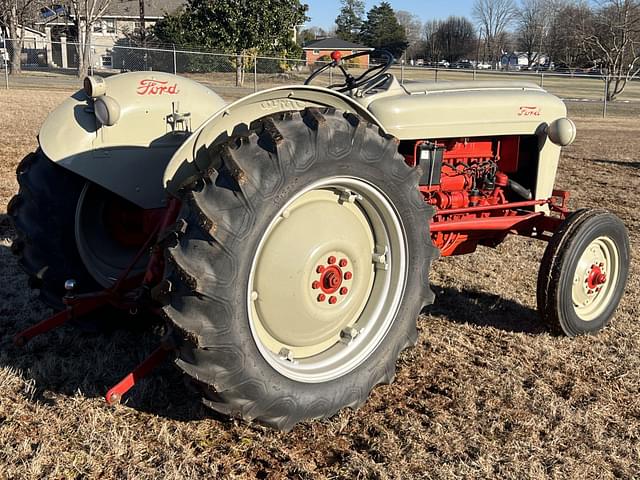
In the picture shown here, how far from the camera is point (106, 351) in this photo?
3701 millimetres

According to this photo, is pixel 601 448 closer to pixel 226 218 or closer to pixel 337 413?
pixel 337 413

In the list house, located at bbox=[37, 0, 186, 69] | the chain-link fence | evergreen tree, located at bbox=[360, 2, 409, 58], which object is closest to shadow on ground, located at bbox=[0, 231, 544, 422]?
the chain-link fence

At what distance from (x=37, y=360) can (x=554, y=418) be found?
269cm

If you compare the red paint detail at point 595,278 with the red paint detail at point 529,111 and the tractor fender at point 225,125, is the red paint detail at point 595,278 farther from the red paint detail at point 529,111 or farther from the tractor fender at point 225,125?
the tractor fender at point 225,125

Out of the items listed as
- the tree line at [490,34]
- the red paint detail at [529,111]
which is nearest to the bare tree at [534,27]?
the tree line at [490,34]

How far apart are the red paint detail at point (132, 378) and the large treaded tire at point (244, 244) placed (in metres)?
0.31

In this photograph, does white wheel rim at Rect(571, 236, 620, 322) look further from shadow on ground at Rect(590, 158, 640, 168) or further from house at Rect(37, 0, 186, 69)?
house at Rect(37, 0, 186, 69)

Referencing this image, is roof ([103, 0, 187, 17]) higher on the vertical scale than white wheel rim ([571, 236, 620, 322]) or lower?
higher

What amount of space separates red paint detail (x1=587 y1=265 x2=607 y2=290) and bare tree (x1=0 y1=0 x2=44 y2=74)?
32.5 m

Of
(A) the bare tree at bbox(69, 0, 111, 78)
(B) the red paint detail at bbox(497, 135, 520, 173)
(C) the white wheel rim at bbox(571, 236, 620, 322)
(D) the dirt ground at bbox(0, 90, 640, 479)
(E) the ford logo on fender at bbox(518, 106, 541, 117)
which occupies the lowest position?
(D) the dirt ground at bbox(0, 90, 640, 479)

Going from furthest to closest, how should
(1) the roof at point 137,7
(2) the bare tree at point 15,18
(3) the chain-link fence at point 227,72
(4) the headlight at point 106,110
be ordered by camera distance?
(1) the roof at point 137,7 < (2) the bare tree at point 15,18 < (3) the chain-link fence at point 227,72 < (4) the headlight at point 106,110

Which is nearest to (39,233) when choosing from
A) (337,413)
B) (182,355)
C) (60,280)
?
(60,280)

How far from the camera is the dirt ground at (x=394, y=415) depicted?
277cm

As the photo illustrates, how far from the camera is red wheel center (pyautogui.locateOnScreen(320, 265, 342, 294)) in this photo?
294cm
